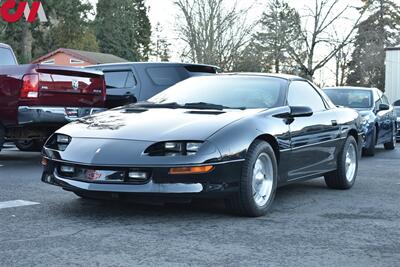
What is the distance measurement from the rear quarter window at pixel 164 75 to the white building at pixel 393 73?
3065 centimetres

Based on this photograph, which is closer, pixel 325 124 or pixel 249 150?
pixel 249 150

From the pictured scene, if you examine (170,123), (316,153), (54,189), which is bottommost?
(54,189)

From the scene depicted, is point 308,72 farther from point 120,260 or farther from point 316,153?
point 120,260

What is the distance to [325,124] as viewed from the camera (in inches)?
259

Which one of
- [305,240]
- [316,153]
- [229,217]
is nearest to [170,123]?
[229,217]

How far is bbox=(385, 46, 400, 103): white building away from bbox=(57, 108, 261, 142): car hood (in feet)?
115

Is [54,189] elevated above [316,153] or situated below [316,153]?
below

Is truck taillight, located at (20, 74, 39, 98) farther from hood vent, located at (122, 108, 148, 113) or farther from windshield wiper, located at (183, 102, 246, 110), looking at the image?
windshield wiper, located at (183, 102, 246, 110)

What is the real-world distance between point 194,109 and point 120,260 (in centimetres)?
224

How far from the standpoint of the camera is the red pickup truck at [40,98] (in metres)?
8.31

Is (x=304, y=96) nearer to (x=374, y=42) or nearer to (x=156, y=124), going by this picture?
(x=156, y=124)

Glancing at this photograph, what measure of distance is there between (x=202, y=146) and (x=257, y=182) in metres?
0.77

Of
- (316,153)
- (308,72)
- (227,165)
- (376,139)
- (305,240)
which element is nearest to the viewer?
(305,240)

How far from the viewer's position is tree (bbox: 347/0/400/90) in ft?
155
